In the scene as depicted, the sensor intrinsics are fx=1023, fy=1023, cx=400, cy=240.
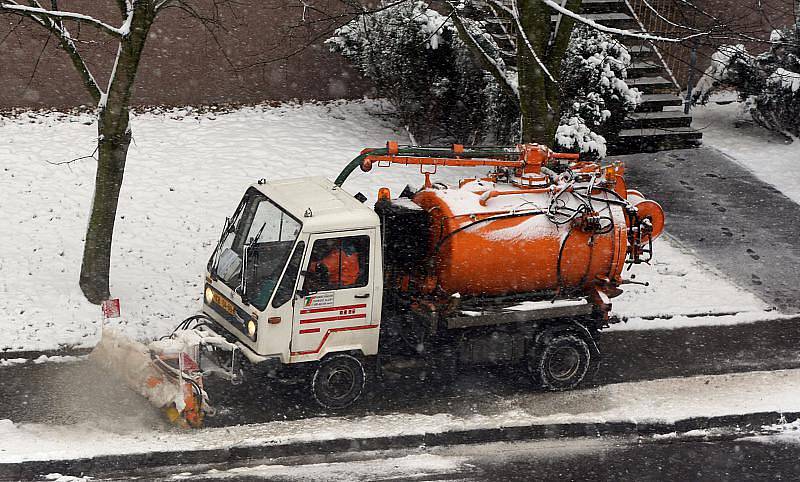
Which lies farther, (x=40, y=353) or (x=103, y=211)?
(x=103, y=211)

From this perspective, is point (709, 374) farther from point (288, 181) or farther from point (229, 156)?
point (229, 156)

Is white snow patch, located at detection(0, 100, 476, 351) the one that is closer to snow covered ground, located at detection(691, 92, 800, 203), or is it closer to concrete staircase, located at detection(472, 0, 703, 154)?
concrete staircase, located at detection(472, 0, 703, 154)

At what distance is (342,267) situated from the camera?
972cm

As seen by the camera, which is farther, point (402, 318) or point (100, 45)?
point (100, 45)

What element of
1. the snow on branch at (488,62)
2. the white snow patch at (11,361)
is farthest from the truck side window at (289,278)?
the snow on branch at (488,62)

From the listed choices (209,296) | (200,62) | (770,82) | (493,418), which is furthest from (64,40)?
(770,82)

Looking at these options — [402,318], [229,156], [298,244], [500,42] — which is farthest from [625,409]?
[500,42]

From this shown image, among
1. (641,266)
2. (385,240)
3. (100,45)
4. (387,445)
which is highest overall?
(100,45)

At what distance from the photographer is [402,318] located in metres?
10.4

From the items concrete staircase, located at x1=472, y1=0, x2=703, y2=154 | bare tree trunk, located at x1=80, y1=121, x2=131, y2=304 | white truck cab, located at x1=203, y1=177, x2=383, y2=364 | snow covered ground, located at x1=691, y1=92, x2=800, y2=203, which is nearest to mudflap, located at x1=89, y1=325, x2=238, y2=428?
white truck cab, located at x1=203, y1=177, x2=383, y2=364

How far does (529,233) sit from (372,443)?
265cm

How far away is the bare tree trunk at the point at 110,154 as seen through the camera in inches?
429

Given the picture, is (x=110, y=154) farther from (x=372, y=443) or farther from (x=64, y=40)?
(x=372, y=443)

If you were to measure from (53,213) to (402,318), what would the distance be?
5547mm
